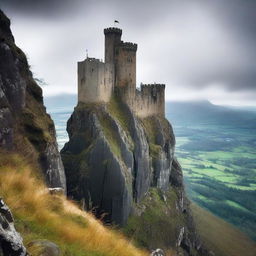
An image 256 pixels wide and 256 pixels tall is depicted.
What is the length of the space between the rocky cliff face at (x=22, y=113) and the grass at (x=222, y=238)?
265 feet

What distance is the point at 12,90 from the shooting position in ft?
108

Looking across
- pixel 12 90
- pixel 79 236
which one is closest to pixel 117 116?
pixel 12 90

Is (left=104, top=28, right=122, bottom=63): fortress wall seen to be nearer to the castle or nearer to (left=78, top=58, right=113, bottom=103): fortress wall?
the castle

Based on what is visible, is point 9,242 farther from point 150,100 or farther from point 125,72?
point 150,100

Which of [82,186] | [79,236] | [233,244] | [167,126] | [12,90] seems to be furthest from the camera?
[233,244]

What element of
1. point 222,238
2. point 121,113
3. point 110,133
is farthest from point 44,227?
point 222,238

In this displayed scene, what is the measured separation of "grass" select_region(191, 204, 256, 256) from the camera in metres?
110

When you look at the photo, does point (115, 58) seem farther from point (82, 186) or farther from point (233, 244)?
point (233, 244)

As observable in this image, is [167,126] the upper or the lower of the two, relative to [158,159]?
upper

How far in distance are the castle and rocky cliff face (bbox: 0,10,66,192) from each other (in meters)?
28.9

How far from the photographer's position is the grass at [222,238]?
11012cm

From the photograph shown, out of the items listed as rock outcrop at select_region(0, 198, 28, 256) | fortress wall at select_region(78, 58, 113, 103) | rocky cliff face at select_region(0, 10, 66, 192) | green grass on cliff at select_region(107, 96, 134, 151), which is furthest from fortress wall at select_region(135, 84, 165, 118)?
rock outcrop at select_region(0, 198, 28, 256)

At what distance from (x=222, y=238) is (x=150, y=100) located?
5908 cm

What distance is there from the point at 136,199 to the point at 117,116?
57.6 ft
